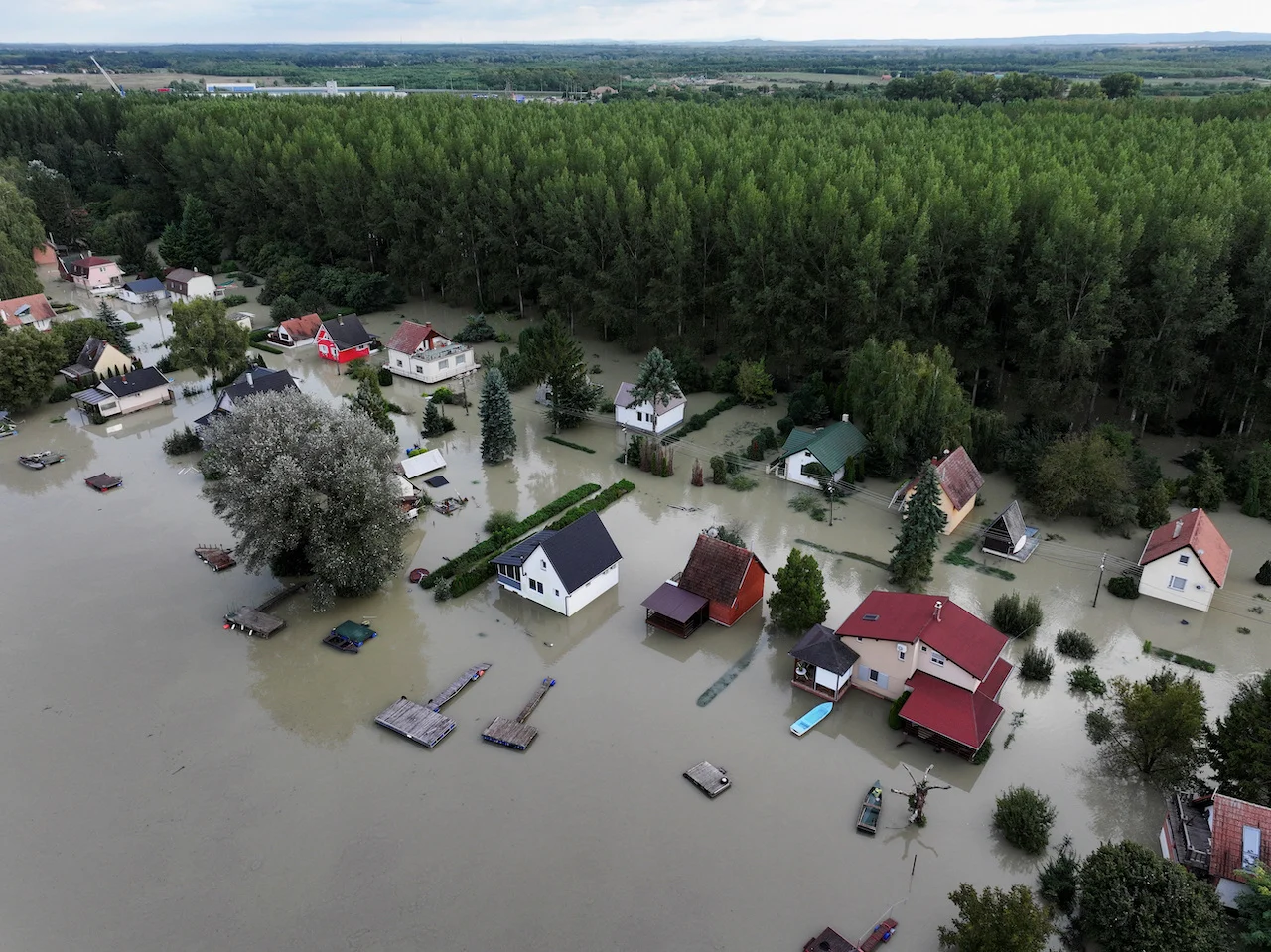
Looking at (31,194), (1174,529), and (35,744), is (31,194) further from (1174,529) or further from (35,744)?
(1174,529)

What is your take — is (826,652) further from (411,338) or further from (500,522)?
(411,338)

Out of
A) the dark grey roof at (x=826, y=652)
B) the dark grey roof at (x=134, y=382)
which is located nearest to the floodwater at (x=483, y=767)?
the dark grey roof at (x=826, y=652)

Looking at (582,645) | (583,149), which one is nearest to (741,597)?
(582,645)

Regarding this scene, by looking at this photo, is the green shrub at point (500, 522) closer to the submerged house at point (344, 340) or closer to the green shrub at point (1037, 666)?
the green shrub at point (1037, 666)

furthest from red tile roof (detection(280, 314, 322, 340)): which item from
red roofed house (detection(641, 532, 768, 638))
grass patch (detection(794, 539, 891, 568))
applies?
grass patch (detection(794, 539, 891, 568))

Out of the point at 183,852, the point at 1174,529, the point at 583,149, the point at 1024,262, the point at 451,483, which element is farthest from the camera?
the point at 583,149

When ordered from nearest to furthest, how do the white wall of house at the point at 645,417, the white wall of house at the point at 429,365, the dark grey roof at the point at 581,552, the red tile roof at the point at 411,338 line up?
the dark grey roof at the point at 581,552
the white wall of house at the point at 645,417
the white wall of house at the point at 429,365
the red tile roof at the point at 411,338
